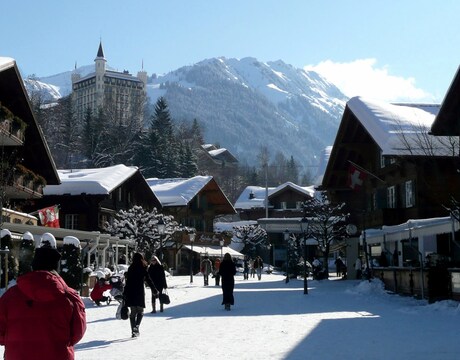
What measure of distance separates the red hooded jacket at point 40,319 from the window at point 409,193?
3219 centimetres

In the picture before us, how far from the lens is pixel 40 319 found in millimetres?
5172

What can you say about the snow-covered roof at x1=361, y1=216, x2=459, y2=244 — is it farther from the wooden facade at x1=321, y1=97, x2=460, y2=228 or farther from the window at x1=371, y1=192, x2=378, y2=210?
the window at x1=371, y1=192, x2=378, y2=210

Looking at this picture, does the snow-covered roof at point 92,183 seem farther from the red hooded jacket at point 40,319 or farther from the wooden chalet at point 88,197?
the red hooded jacket at point 40,319

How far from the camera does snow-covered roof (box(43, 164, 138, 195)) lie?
4656cm

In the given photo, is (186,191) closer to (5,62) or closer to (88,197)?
(88,197)

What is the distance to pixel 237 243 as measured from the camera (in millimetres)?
82125

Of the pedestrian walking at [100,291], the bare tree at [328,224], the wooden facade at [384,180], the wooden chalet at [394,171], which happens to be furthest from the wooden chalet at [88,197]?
the pedestrian walking at [100,291]

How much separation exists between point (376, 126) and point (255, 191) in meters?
71.0

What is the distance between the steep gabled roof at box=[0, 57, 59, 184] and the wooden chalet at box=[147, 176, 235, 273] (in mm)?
23923

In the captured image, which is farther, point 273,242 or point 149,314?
point 273,242

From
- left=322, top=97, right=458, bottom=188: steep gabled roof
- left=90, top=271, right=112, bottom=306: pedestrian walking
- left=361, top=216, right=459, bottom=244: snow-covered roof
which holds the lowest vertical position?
left=90, top=271, right=112, bottom=306: pedestrian walking

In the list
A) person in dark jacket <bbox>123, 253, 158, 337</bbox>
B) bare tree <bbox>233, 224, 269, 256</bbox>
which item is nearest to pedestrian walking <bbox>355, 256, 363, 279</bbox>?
person in dark jacket <bbox>123, 253, 158, 337</bbox>

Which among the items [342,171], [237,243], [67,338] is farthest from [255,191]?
[67,338]

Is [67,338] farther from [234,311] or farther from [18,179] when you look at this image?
[18,179]
